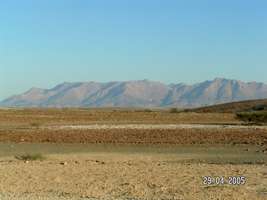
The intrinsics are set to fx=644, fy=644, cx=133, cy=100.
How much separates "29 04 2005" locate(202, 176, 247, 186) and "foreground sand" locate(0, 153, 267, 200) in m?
0.16

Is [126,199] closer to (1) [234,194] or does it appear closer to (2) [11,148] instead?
(1) [234,194]

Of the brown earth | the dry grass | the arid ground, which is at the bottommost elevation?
the arid ground

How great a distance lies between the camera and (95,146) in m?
33.3

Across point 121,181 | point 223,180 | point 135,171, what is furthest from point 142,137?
point 223,180

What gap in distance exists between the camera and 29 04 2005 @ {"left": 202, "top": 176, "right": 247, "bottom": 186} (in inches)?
627

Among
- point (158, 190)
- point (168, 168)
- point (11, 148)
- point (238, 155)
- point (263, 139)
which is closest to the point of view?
point (158, 190)

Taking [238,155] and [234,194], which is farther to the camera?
[238,155]

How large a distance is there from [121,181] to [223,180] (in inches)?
103

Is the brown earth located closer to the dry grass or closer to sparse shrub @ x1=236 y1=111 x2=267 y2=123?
sparse shrub @ x1=236 y1=111 x2=267 y2=123

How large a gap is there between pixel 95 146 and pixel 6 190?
18102 millimetres

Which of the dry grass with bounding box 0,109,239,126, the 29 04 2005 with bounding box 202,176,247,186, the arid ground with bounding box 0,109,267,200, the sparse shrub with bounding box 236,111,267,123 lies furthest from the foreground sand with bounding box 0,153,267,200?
the dry grass with bounding box 0,109,239,126

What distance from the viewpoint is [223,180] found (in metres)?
16.4

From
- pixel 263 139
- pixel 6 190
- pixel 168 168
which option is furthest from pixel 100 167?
pixel 263 139

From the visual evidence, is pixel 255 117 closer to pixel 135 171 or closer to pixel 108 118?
pixel 108 118
